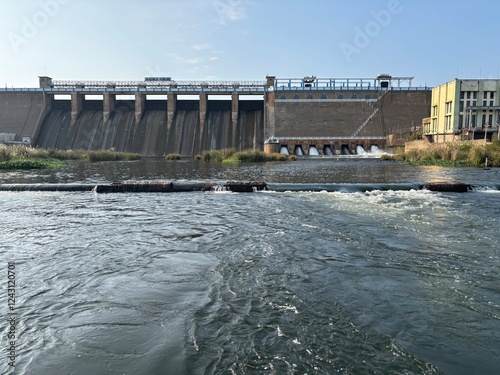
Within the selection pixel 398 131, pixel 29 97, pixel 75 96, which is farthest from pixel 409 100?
pixel 29 97

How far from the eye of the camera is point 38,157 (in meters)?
34.3

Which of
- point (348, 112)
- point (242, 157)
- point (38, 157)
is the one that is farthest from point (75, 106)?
point (348, 112)

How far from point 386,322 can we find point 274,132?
52105 millimetres

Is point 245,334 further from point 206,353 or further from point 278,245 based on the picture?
point 278,245

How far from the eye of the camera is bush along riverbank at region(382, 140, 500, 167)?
27.8 metres

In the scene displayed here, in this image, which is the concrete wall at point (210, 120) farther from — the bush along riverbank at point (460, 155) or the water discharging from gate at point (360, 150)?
the bush along riverbank at point (460, 155)

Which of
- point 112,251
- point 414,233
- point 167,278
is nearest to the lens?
point 167,278

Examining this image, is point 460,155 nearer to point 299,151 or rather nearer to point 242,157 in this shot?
point 242,157

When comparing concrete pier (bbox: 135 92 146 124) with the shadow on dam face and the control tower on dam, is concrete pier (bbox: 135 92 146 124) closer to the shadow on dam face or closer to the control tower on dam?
the shadow on dam face

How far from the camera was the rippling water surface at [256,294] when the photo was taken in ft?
12.5

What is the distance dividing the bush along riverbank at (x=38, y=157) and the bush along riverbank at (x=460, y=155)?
28885 mm

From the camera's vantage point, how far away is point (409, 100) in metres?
58.6

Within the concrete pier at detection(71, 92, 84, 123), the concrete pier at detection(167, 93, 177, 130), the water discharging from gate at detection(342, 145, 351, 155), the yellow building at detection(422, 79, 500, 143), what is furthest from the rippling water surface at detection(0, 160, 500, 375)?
the concrete pier at detection(71, 92, 84, 123)

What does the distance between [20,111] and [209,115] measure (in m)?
27.3
